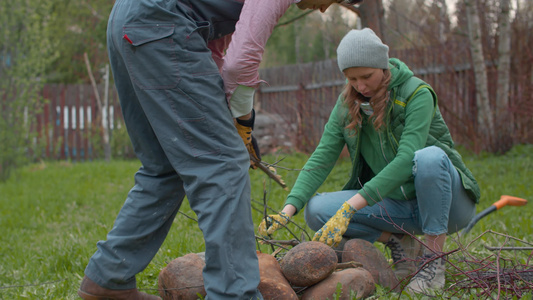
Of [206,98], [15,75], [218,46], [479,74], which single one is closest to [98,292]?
[206,98]

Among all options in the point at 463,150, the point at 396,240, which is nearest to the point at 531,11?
the point at 463,150

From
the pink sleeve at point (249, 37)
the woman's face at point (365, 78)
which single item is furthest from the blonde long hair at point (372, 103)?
the pink sleeve at point (249, 37)

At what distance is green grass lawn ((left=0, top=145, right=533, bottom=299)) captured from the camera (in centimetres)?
285

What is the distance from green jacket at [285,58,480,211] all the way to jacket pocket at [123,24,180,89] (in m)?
1.06

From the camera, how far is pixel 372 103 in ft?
8.57

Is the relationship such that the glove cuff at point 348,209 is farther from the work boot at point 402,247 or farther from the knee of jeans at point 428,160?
the work boot at point 402,247

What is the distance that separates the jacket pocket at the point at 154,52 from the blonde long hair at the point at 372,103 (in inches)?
43.2

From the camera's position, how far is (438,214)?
247cm

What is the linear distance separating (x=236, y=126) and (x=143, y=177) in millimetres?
476

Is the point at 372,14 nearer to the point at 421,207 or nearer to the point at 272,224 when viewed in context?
the point at 421,207

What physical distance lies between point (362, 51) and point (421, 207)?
81 centimetres

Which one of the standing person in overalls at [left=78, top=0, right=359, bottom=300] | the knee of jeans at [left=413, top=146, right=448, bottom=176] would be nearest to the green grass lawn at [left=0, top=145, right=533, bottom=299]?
the knee of jeans at [left=413, top=146, right=448, bottom=176]

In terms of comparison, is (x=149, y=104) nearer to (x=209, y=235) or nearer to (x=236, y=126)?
(x=236, y=126)

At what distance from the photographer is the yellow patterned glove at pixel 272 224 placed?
8.16ft
